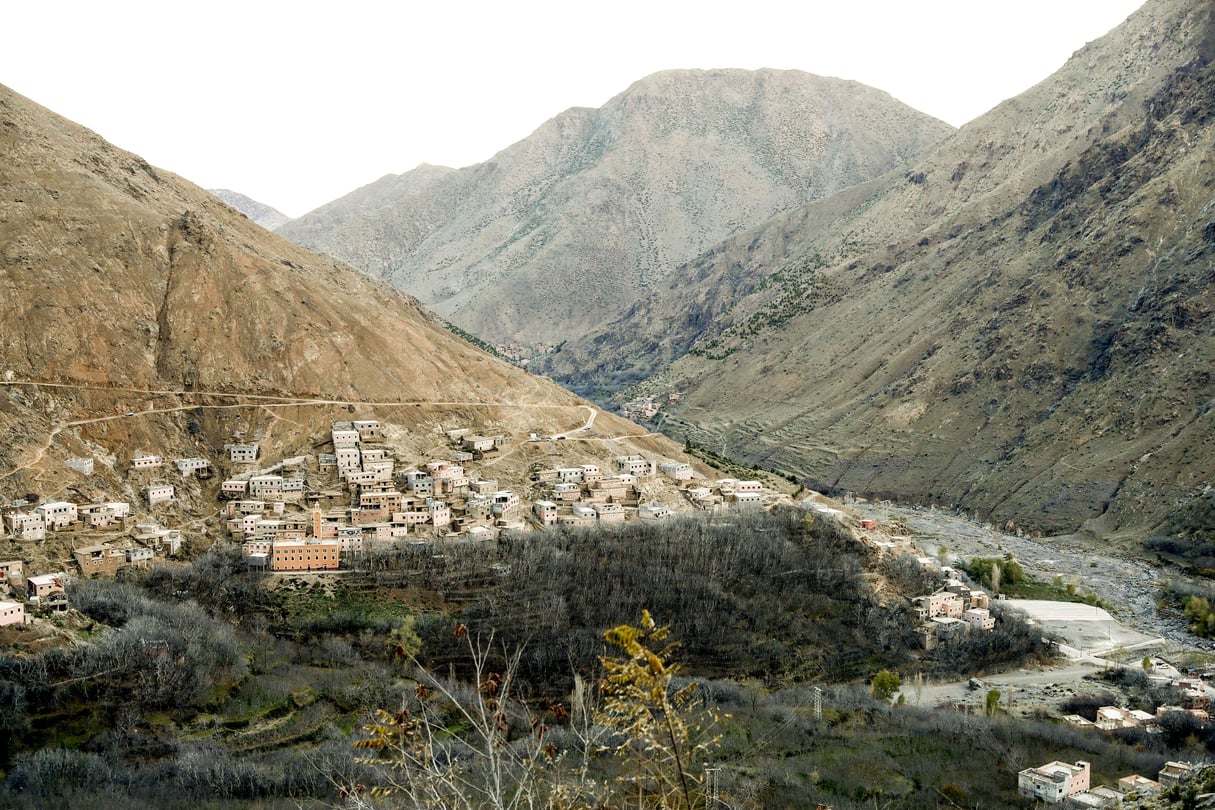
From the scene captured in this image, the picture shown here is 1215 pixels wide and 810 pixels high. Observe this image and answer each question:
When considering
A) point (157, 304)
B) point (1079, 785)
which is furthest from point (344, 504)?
point (1079, 785)

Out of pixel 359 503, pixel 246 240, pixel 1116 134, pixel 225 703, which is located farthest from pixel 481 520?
pixel 1116 134

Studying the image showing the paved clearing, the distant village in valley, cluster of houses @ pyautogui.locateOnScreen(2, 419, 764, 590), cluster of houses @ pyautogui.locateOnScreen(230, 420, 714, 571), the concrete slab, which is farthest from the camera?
the paved clearing

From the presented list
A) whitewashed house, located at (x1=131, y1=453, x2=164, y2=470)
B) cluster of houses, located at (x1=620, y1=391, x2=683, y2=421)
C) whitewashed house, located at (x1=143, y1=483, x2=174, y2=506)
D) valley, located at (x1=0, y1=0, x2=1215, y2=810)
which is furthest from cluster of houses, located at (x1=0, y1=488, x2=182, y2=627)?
cluster of houses, located at (x1=620, y1=391, x2=683, y2=421)

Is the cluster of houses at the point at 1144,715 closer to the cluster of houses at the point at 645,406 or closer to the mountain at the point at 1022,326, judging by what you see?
the mountain at the point at 1022,326

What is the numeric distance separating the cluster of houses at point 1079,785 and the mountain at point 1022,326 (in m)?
44.0

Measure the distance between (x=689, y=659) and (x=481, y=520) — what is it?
45.3ft

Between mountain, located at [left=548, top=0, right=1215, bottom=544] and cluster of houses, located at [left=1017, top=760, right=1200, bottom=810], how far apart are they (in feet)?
144

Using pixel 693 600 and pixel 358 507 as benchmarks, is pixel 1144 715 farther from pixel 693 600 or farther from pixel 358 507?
pixel 358 507

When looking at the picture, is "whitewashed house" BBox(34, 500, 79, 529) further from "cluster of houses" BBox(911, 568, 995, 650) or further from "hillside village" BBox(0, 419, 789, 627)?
"cluster of houses" BBox(911, 568, 995, 650)

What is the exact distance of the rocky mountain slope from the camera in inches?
2176

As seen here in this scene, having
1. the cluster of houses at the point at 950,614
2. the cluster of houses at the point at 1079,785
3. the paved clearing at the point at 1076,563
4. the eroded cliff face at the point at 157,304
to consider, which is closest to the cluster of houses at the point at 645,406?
the paved clearing at the point at 1076,563

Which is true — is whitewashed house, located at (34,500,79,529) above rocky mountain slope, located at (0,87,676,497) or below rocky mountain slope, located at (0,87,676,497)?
below

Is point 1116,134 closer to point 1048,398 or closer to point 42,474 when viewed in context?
point 1048,398

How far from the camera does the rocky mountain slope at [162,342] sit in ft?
181
